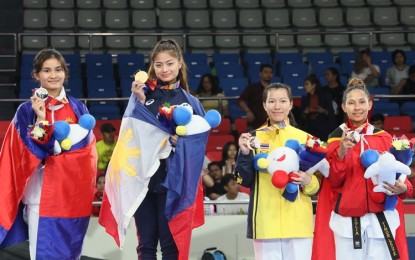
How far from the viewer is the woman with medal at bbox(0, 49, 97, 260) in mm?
5289

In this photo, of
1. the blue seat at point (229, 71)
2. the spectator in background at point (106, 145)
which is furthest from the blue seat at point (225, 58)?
the spectator in background at point (106, 145)

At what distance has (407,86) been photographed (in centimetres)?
1097

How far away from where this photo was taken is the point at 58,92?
5.45 metres

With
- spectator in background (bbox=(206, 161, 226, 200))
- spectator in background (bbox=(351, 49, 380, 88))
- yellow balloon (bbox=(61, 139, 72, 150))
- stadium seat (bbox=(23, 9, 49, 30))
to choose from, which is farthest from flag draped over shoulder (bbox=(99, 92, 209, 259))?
stadium seat (bbox=(23, 9, 49, 30))

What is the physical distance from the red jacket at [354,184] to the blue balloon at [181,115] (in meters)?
0.91

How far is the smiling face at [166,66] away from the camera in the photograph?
17.3 feet

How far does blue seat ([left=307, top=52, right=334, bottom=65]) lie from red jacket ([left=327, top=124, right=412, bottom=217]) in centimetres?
670

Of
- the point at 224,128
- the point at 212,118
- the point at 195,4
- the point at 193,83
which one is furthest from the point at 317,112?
the point at 195,4

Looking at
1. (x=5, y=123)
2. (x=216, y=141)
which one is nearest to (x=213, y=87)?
(x=216, y=141)

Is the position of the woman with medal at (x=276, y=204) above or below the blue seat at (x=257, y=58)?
below

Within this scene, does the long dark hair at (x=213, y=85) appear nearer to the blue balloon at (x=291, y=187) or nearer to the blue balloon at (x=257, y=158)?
the blue balloon at (x=257, y=158)

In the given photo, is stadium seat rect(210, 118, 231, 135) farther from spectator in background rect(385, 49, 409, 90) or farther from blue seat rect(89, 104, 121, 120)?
spectator in background rect(385, 49, 409, 90)

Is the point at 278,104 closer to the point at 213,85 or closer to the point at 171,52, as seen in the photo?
the point at 171,52

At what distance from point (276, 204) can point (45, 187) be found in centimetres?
128
